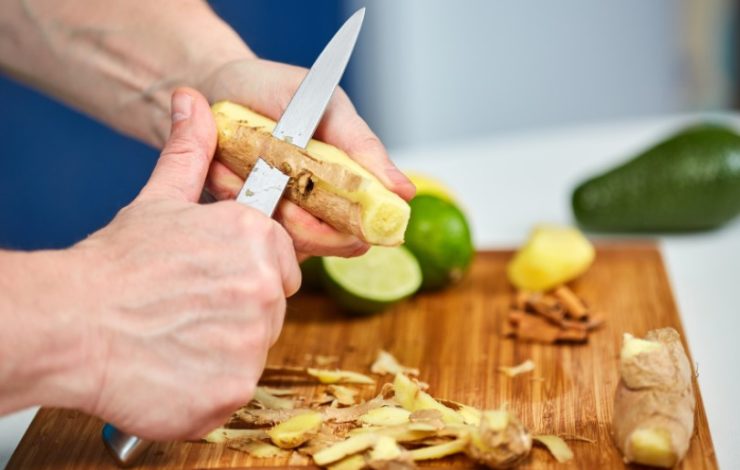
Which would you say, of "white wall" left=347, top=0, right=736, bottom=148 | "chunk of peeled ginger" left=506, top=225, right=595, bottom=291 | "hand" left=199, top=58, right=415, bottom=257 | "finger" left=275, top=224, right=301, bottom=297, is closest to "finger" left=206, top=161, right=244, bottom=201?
A: "hand" left=199, top=58, right=415, bottom=257

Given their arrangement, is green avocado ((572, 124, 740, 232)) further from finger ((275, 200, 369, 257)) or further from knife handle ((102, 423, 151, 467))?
knife handle ((102, 423, 151, 467))

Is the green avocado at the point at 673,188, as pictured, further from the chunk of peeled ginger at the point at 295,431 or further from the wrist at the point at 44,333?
the wrist at the point at 44,333

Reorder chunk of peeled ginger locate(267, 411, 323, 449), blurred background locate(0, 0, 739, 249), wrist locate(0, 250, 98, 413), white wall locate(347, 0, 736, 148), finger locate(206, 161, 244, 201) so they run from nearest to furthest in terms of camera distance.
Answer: wrist locate(0, 250, 98, 413) < chunk of peeled ginger locate(267, 411, 323, 449) < finger locate(206, 161, 244, 201) < blurred background locate(0, 0, 739, 249) < white wall locate(347, 0, 736, 148)

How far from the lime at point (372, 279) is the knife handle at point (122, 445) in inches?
23.3

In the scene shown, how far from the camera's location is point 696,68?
4.61 metres

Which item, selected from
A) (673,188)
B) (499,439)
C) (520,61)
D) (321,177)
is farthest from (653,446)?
(520,61)

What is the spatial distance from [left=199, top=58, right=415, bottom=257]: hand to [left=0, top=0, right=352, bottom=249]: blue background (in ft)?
5.38

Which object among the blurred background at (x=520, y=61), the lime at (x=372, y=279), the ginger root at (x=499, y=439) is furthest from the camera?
the blurred background at (x=520, y=61)

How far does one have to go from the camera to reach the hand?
1.46 m

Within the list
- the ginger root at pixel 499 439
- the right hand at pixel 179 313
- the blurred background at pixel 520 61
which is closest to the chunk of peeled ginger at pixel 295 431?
the right hand at pixel 179 313

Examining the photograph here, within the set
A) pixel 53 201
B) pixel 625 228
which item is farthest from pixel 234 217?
pixel 53 201

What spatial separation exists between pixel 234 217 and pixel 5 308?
29 centimetres

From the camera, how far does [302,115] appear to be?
1468 mm

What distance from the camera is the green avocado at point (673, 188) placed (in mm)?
2205
